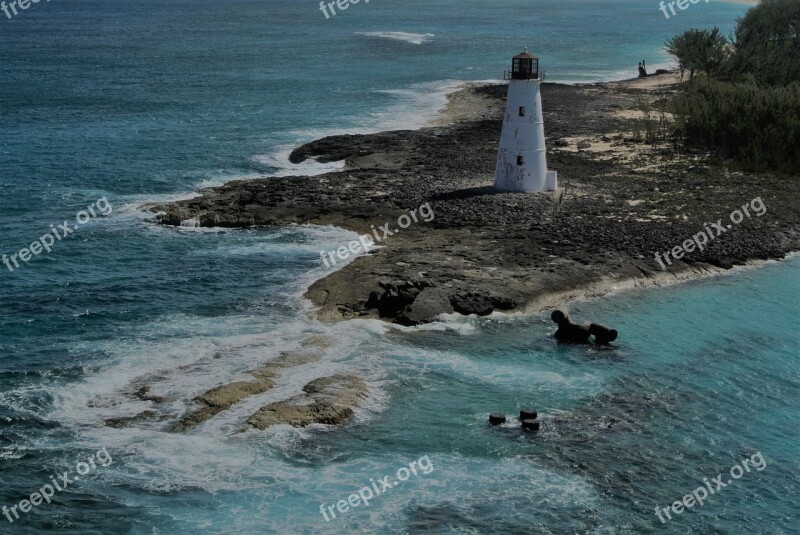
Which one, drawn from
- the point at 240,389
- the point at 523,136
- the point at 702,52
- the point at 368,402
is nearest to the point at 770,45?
the point at 702,52

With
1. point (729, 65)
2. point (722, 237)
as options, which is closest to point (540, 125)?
point (722, 237)

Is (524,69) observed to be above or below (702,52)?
below

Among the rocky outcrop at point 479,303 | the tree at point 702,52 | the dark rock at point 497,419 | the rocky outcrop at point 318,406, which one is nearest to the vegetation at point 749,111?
the tree at point 702,52

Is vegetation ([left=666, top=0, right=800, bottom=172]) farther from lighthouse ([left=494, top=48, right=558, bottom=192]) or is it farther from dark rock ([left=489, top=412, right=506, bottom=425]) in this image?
dark rock ([left=489, top=412, right=506, bottom=425])

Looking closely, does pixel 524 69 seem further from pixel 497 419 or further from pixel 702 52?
pixel 702 52

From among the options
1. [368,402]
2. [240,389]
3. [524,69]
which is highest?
[524,69]

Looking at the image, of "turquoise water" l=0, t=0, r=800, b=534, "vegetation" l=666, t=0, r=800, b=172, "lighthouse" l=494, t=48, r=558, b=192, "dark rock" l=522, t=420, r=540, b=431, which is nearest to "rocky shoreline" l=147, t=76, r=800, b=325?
"lighthouse" l=494, t=48, r=558, b=192

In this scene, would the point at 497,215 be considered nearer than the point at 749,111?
Yes
